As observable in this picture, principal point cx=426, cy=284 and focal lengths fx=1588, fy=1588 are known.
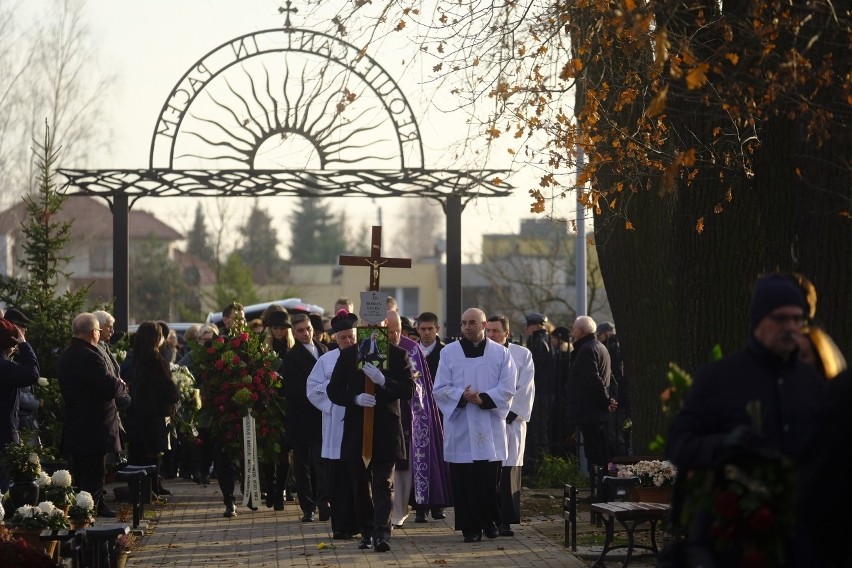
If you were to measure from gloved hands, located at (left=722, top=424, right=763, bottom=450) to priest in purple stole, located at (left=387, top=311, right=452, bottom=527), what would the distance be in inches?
355

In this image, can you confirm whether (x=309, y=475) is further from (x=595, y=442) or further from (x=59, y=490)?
(x=59, y=490)

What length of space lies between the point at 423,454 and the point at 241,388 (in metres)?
2.33

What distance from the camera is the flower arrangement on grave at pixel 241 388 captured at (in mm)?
16953

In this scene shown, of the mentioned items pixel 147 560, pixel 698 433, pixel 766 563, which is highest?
pixel 698 433

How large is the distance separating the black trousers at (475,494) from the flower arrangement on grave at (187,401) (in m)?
5.12

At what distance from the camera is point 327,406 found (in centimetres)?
1499

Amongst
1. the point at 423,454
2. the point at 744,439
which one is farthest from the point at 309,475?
the point at 744,439

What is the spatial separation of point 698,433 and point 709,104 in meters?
4.40

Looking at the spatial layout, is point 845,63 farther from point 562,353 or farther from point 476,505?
point 562,353

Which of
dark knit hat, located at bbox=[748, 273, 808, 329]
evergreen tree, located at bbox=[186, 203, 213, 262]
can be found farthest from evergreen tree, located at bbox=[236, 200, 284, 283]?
dark knit hat, located at bbox=[748, 273, 808, 329]

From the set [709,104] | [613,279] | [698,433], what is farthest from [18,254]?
[698,433]

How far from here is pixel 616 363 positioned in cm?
2006

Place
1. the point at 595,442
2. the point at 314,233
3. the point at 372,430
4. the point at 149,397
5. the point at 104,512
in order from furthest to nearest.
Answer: the point at 314,233
the point at 595,442
the point at 149,397
the point at 104,512
the point at 372,430

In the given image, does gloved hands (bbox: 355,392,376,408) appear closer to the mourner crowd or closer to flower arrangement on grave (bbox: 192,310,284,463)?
the mourner crowd
